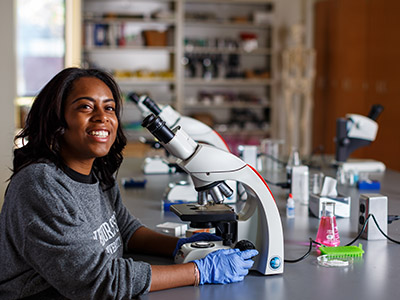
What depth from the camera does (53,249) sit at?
1267mm

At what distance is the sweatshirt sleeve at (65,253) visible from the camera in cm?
127

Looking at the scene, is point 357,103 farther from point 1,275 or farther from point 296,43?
point 1,275

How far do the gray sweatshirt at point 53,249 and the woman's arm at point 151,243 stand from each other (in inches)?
11.9

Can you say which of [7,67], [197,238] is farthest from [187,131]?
[7,67]

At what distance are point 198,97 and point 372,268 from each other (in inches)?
222

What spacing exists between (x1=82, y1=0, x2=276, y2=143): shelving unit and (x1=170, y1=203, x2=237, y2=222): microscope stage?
5.16 m

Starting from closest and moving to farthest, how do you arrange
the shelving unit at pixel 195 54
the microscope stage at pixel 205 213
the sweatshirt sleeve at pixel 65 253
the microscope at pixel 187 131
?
the sweatshirt sleeve at pixel 65 253, the microscope stage at pixel 205 213, the microscope at pixel 187 131, the shelving unit at pixel 195 54

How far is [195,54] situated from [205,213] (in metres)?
5.61

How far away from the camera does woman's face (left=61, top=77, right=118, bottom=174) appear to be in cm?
144

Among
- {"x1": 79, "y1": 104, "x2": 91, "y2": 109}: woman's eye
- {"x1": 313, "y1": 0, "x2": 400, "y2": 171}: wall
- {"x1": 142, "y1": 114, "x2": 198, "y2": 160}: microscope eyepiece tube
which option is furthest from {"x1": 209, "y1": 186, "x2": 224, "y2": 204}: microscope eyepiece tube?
{"x1": 313, "y1": 0, "x2": 400, "y2": 171}: wall

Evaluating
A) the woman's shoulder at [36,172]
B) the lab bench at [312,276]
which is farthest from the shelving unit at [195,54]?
the woman's shoulder at [36,172]

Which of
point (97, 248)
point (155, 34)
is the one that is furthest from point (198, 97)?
point (97, 248)

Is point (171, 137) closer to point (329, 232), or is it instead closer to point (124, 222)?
point (124, 222)

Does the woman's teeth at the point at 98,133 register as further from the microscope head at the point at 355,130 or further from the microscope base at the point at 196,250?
the microscope head at the point at 355,130
